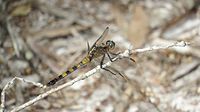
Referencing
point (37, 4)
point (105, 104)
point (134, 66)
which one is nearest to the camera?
point (105, 104)

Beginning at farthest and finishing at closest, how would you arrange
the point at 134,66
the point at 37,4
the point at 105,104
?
the point at 37,4 → the point at 134,66 → the point at 105,104

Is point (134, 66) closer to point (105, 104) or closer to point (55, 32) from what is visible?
point (105, 104)

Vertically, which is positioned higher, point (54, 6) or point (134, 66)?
point (54, 6)

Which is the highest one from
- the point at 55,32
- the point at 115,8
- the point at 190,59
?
the point at 115,8

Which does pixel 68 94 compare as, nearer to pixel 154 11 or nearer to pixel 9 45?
pixel 9 45

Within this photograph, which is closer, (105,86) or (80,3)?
(105,86)

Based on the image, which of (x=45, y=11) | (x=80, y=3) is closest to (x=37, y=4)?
(x=45, y=11)
